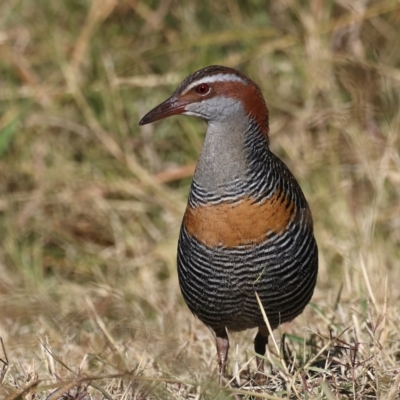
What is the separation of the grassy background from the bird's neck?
1767 millimetres

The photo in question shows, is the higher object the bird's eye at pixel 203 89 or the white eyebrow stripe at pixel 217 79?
the white eyebrow stripe at pixel 217 79

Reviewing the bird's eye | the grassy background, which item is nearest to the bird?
the bird's eye

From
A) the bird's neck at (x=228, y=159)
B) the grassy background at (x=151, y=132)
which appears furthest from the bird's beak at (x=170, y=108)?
the grassy background at (x=151, y=132)

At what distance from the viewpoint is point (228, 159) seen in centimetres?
378

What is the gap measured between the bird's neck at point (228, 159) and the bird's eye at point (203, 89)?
0.43 feet

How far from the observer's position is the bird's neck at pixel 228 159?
3760 mm

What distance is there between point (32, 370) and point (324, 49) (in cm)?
378

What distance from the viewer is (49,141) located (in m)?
6.88

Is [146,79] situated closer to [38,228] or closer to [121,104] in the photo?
[121,104]

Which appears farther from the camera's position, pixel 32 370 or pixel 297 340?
pixel 297 340

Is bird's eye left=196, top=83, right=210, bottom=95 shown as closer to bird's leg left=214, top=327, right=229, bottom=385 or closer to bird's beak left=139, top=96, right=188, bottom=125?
bird's beak left=139, top=96, right=188, bottom=125

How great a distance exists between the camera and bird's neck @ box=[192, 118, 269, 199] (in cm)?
376

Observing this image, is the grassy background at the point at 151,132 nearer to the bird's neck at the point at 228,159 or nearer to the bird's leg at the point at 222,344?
the bird's leg at the point at 222,344

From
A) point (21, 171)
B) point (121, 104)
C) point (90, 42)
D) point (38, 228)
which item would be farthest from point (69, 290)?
point (90, 42)
